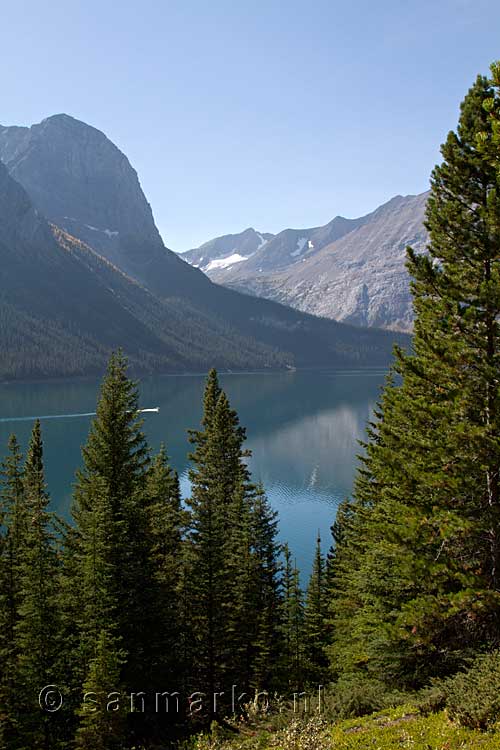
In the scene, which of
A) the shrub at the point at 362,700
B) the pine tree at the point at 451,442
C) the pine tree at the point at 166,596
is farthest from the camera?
the pine tree at the point at 166,596

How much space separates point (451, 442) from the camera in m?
15.9

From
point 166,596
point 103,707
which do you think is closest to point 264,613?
point 166,596

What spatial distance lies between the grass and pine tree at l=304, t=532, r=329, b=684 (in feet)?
42.8

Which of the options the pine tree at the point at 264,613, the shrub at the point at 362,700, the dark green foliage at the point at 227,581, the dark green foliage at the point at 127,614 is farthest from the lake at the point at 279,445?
the shrub at the point at 362,700

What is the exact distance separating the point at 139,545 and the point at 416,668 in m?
13.8

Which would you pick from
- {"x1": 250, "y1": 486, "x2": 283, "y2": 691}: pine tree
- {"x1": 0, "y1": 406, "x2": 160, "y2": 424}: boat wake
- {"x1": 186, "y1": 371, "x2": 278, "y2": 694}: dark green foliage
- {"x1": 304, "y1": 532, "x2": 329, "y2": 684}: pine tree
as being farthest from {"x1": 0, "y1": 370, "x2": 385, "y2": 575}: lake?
{"x1": 304, "y1": 532, "x2": 329, "y2": 684}: pine tree

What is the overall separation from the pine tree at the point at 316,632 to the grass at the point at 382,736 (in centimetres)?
1303

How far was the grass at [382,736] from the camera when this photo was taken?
37.5ft

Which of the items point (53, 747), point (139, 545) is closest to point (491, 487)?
point (139, 545)

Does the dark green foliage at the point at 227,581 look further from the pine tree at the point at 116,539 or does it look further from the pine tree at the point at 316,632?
the pine tree at the point at 116,539

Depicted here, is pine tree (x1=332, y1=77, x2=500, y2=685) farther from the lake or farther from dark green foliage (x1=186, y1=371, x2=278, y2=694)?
the lake

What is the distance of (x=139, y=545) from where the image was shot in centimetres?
2652

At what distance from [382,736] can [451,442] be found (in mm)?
7661

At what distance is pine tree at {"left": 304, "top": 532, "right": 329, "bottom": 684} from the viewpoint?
28.1 metres
